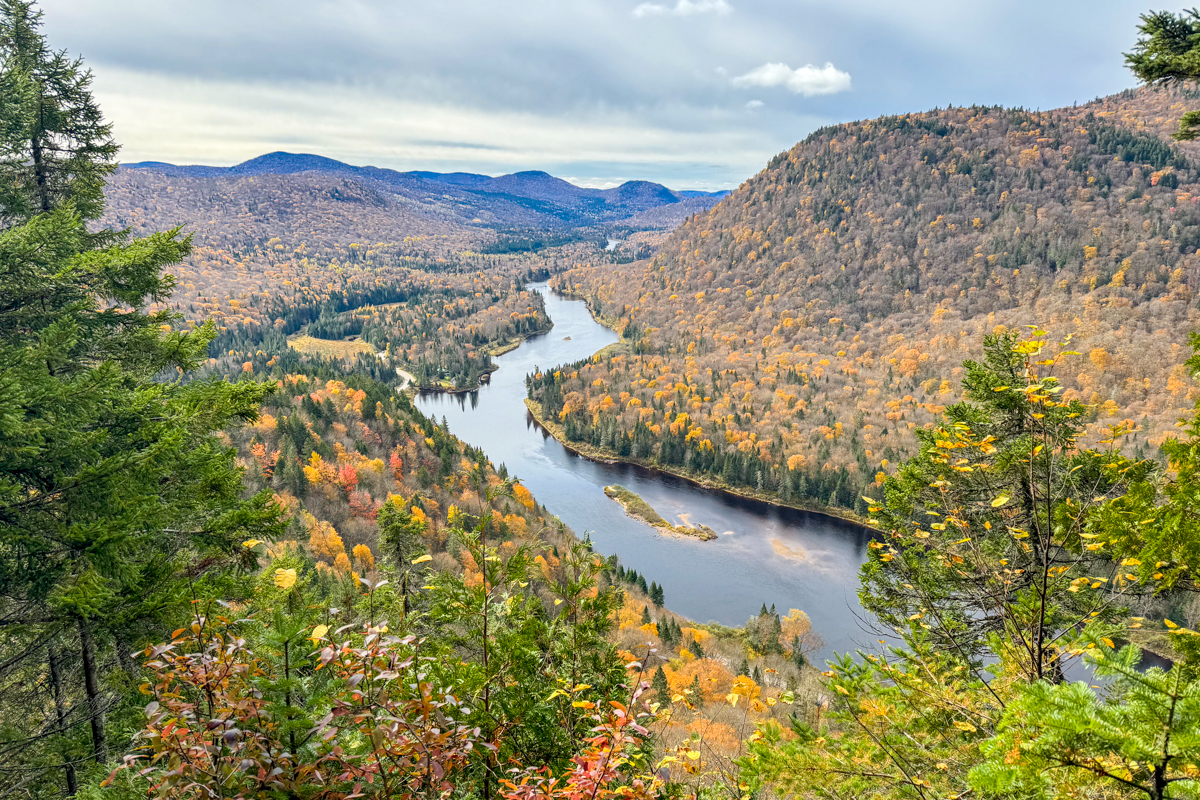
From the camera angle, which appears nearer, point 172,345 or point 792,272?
point 172,345

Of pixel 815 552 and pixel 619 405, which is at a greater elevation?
pixel 619 405

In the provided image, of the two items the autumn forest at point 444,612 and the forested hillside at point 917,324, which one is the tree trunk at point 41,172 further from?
the forested hillside at point 917,324

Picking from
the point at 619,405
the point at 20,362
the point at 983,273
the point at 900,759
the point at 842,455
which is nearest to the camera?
the point at 900,759

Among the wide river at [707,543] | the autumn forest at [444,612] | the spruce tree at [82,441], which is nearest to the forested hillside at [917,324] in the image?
the wide river at [707,543]

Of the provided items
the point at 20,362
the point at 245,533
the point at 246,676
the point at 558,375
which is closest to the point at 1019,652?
the point at 246,676

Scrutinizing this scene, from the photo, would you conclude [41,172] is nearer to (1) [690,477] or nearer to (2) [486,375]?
(1) [690,477]

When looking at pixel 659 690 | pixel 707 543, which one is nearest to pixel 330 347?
pixel 707 543

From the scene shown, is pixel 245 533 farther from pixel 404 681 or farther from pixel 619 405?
pixel 619 405

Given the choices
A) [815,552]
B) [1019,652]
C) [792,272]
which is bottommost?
[815,552]
